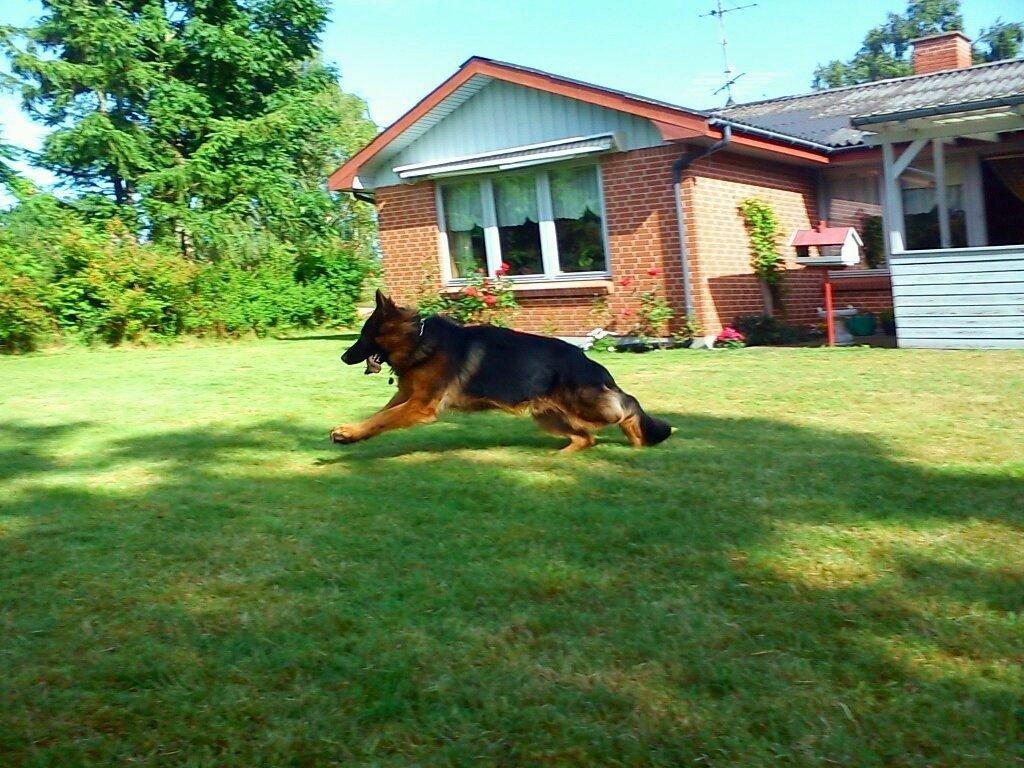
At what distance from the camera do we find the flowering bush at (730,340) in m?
14.2

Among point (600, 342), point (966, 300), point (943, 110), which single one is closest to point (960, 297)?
point (966, 300)

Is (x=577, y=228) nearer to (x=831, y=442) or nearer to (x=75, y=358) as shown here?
(x=75, y=358)

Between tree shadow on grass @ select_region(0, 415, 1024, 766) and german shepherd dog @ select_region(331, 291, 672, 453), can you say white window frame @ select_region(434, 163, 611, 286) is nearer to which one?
german shepherd dog @ select_region(331, 291, 672, 453)

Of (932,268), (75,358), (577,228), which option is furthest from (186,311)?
(932,268)

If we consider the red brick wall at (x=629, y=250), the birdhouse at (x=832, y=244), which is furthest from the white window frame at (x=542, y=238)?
the birdhouse at (x=832, y=244)

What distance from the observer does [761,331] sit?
14.6m

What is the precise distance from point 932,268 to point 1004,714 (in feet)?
36.2

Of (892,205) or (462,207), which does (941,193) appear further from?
(462,207)

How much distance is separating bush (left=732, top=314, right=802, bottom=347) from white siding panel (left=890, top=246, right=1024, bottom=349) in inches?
76.9

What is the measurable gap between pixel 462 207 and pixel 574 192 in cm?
232

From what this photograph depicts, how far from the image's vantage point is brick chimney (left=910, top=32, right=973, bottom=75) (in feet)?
66.3

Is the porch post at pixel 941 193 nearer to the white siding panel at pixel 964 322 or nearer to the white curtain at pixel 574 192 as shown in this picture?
the white siding panel at pixel 964 322

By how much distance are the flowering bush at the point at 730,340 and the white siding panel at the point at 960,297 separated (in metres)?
2.11

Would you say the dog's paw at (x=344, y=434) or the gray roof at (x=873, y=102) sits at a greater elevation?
the gray roof at (x=873, y=102)
